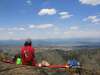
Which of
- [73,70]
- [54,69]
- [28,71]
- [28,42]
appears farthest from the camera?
[28,42]

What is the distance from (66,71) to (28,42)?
26.0 feet

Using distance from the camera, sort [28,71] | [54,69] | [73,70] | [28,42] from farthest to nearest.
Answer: [28,42] → [73,70] → [54,69] → [28,71]

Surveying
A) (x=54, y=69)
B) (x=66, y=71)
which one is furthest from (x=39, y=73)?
(x=66, y=71)

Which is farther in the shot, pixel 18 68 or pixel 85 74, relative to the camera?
pixel 85 74

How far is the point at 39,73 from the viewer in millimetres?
10945

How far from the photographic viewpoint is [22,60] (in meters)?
22.1

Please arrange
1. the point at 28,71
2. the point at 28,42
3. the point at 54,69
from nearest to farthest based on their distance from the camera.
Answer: the point at 28,71, the point at 54,69, the point at 28,42

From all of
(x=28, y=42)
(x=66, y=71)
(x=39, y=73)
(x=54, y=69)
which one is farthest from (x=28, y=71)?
(x=28, y=42)

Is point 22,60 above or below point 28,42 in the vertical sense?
below

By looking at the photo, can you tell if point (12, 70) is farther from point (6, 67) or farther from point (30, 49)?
point (30, 49)

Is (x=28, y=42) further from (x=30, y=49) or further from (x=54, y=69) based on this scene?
(x=54, y=69)

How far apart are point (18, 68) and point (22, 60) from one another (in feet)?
36.1

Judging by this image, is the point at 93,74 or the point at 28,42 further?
the point at 28,42

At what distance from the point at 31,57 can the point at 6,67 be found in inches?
401
